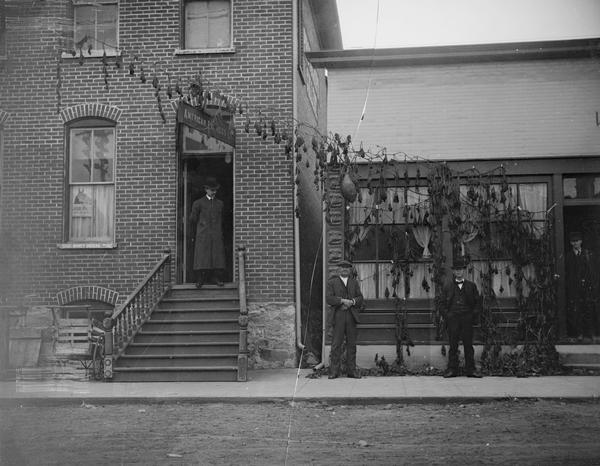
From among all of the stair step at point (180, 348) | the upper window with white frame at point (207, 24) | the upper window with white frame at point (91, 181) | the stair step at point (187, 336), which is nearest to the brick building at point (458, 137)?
the upper window with white frame at point (207, 24)

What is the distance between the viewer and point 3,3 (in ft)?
16.0

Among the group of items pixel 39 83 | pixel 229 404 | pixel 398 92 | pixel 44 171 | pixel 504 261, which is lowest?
pixel 229 404

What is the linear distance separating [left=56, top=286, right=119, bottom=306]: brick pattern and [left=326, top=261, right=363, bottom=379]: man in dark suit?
3438 mm

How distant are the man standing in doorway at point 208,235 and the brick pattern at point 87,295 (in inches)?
75.2

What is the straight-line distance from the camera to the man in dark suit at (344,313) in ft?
35.9

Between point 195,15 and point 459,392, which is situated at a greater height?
point 195,15

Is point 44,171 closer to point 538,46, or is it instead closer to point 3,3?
point 3,3

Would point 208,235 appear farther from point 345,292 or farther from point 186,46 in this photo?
point 186,46

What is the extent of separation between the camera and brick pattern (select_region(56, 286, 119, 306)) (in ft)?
27.8

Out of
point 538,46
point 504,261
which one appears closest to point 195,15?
point 538,46

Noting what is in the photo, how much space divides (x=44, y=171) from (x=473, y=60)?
752cm

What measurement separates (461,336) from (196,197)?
5298 millimetres

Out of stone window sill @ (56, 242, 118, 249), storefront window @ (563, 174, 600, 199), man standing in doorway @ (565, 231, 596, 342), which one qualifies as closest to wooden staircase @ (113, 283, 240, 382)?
stone window sill @ (56, 242, 118, 249)

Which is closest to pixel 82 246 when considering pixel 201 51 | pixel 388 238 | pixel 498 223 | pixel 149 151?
pixel 149 151
